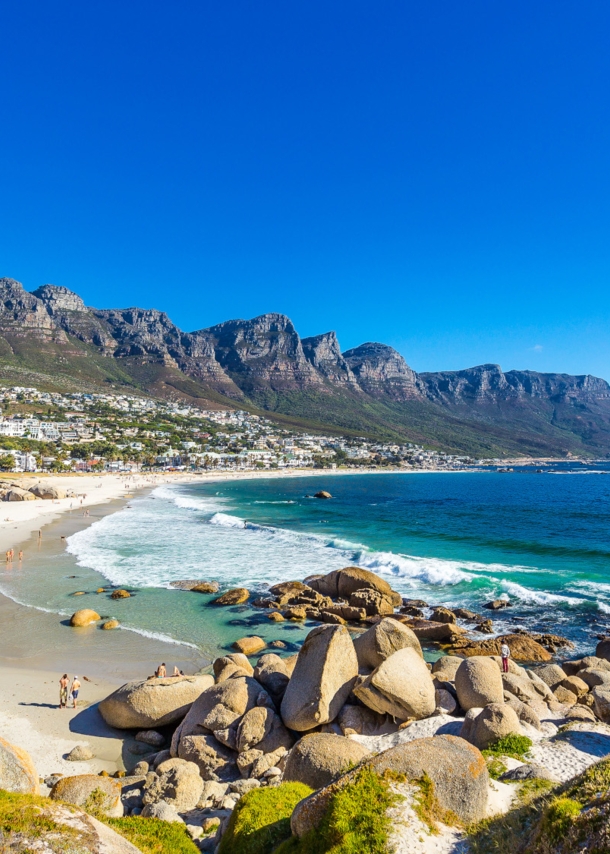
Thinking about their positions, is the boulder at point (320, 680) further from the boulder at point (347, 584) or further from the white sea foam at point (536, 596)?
the white sea foam at point (536, 596)

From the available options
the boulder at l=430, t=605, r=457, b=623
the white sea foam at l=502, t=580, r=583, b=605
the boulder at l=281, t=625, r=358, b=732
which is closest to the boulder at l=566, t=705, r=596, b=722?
the boulder at l=281, t=625, r=358, b=732

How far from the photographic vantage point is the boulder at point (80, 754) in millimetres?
12022

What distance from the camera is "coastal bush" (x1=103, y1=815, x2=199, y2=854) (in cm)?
658

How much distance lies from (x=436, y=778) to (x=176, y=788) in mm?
6052

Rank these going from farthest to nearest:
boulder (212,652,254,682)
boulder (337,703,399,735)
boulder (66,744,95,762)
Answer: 1. boulder (212,652,254,682)
2. boulder (66,744,95,762)
3. boulder (337,703,399,735)

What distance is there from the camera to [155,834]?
23.5 ft

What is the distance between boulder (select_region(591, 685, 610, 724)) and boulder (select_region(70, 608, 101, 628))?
19.0 meters

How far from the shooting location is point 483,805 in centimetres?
612

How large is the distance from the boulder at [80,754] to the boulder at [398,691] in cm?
654

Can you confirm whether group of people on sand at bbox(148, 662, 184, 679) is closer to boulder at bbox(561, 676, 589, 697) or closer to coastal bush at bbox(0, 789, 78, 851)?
coastal bush at bbox(0, 789, 78, 851)

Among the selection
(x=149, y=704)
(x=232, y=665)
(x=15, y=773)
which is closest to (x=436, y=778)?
(x=15, y=773)

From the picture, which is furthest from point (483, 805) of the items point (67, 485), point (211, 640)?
point (67, 485)

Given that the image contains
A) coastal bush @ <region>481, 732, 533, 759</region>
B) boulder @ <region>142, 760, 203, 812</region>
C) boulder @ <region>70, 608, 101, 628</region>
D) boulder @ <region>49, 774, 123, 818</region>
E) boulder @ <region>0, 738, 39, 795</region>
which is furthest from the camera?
boulder @ <region>70, 608, 101, 628</region>

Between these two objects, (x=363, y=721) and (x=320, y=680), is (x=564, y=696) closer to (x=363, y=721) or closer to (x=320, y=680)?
(x=363, y=721)
